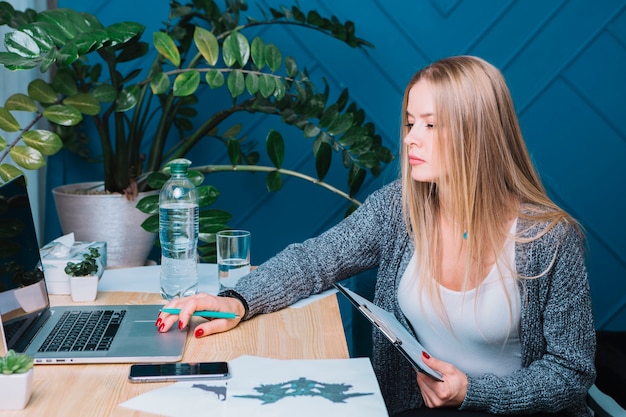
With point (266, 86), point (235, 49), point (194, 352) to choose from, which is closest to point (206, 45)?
point (235, 49)

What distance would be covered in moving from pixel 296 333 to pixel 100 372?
1.16 ft

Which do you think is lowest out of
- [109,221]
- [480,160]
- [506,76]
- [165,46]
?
[109,221]

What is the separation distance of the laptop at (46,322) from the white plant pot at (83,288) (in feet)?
0.24

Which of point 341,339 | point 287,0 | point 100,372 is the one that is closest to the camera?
point 100,372

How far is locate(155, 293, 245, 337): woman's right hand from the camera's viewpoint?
133 cm

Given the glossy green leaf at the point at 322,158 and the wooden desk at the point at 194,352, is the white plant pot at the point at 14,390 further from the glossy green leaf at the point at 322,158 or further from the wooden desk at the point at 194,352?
the glossy green leaf at the point at 322,158

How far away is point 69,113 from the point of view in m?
1.76

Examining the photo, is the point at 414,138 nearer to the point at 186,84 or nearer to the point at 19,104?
the point at 186,84

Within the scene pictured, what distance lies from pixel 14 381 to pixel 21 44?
855 millimetres

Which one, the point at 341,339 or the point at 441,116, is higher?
the point at 441,116

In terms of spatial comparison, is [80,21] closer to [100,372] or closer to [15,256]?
[15,256]

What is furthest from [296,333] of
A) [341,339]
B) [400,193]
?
[400,193]

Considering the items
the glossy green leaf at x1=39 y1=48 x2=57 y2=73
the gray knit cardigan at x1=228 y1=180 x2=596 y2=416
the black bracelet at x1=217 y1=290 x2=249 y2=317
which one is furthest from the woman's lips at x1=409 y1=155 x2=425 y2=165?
the glossy green leaf at x1=39 y1=48 x2=57 y2=73

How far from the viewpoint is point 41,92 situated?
6.09ft
